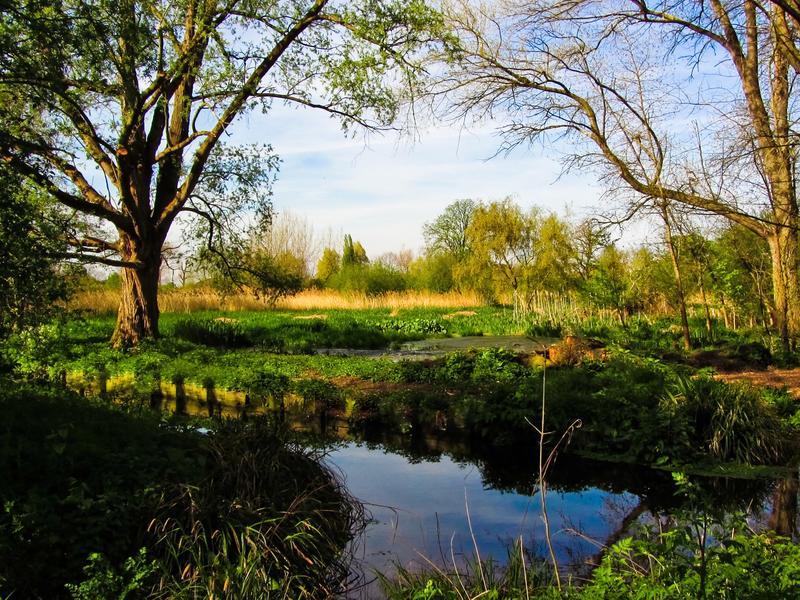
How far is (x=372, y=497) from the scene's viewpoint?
6.32 m

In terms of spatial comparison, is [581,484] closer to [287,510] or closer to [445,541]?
[445,541]

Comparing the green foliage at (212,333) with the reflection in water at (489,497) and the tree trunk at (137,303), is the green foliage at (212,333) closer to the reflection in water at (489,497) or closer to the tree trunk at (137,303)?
the tree trunk at (137,303)

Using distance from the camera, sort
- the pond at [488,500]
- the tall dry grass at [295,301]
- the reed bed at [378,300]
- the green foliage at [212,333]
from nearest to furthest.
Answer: the pond at [488,500] → the green foliage at [212,333] → the tall dry grass at [295,301] → the reed bed at [378,300]

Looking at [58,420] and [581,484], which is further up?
[58,420]

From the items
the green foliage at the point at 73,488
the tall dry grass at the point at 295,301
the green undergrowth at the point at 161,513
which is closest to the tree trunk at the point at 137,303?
the green undergrowth at the point at 161,513

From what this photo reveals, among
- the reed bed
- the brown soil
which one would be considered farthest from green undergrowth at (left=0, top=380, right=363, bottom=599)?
the reed bed

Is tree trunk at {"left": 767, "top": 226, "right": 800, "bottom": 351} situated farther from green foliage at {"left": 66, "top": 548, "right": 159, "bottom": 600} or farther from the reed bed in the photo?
the reed bed

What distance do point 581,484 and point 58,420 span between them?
15.7 ft

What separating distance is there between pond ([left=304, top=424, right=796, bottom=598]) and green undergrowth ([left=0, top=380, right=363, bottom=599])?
47 cm

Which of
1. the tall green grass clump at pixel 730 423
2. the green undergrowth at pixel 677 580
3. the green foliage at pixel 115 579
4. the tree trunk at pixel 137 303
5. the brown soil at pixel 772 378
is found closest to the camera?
the green undergrowth at pixel 677 580

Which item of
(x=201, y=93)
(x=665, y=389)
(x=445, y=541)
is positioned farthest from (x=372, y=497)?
(x=201, y=93)

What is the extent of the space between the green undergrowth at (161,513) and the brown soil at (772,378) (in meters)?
6.32

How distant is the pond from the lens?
5.05m

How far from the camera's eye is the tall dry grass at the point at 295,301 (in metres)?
25.2
